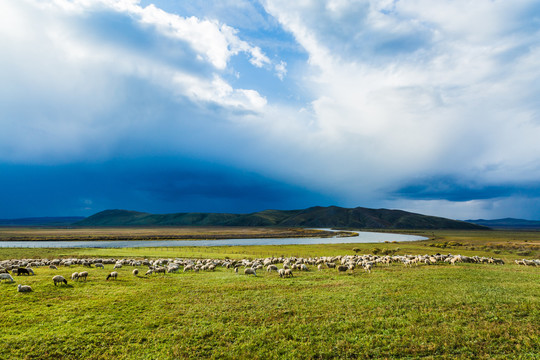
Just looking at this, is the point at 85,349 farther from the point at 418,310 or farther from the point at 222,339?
the point at 418,310

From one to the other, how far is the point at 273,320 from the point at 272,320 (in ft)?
0.20

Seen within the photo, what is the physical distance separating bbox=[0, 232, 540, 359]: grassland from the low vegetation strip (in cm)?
6

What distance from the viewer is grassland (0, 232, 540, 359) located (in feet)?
38.3

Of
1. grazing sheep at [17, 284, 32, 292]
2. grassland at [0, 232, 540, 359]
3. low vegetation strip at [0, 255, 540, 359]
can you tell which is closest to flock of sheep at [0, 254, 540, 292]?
low vegetation strip at [0, 255, 540, 359]

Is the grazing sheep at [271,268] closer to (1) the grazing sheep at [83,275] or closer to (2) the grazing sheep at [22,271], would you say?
(1) the grazing sheep at [83,275]

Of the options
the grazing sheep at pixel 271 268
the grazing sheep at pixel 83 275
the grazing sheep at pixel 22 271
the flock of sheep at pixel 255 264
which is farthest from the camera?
the grazing sheep at pixel 271 268

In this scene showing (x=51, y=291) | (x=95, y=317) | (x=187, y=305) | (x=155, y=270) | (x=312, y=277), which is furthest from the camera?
(x=155, y=270)

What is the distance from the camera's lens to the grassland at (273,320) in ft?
38.3

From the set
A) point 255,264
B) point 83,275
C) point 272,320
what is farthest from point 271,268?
point 83,275

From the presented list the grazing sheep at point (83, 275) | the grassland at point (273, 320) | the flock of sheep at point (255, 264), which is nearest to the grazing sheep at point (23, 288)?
the grassland at point (273, 320)

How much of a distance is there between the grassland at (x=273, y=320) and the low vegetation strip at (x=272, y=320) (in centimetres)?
6

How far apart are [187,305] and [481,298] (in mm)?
20159

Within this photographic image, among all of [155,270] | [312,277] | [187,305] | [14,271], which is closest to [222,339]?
[187,305]

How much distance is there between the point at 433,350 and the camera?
37.7 ft
